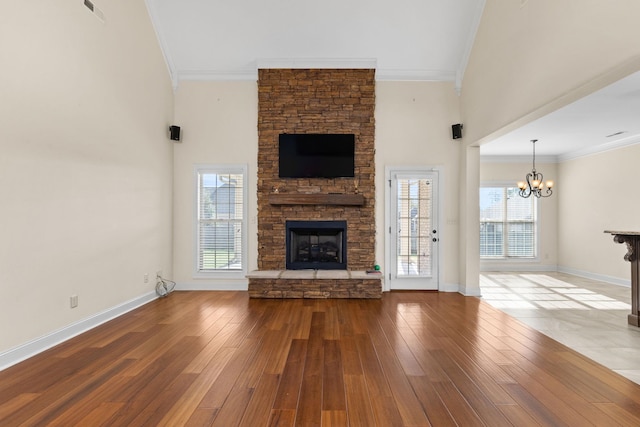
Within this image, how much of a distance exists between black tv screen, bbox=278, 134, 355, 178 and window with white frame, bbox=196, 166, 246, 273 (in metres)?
0.84

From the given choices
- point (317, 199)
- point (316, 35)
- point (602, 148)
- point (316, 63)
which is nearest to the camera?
point (316, 35)

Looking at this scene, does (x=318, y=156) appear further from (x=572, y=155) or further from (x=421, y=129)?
(x=572, y=155)

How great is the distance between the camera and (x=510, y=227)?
8.16m

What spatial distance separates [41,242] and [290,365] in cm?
257

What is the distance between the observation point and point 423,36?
5316 mm

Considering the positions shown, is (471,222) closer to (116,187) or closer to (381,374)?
(381,374)

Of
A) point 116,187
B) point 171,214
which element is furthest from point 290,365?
point 171,214

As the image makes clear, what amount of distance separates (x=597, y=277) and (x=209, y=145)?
8109 millimetres

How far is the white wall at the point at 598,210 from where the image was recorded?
6.33m

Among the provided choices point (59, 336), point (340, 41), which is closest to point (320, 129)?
point (340, 41)

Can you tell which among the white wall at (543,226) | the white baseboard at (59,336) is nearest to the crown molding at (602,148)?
the white wall at (543,226)

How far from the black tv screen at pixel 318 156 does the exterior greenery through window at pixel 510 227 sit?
14.8 feet

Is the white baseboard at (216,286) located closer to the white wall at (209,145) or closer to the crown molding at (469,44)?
the white wall at (209,145)

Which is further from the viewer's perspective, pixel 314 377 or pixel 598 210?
pixel 598 210
